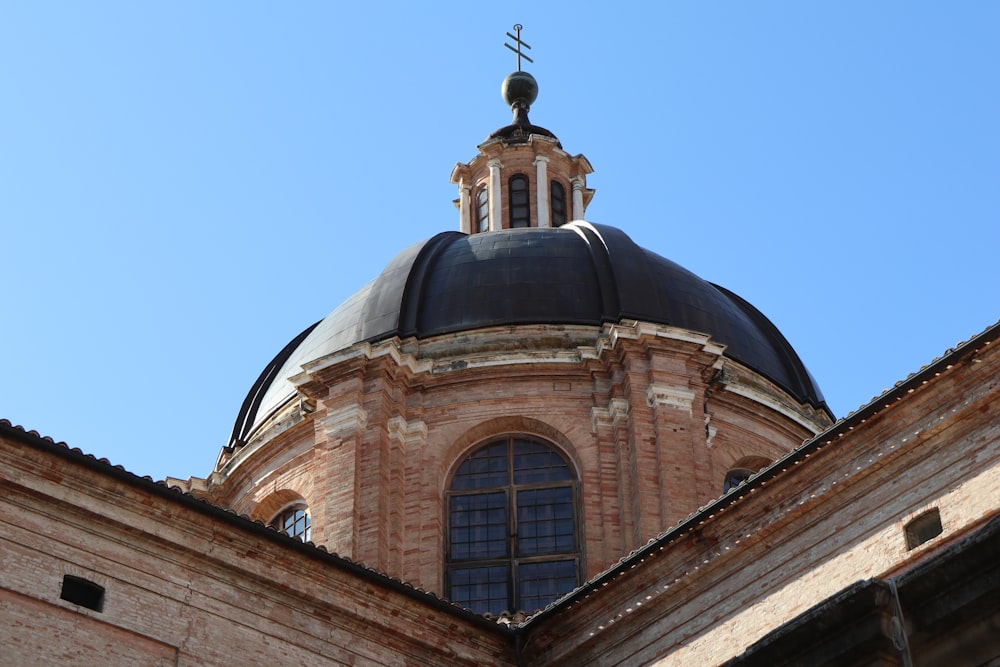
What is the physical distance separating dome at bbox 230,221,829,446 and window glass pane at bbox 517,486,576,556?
290cm

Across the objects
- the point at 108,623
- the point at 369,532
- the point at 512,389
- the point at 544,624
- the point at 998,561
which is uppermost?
the point at 512,389

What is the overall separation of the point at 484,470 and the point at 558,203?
32.5 ft

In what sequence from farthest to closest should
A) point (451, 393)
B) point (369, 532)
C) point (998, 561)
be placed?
1. point (451, 393)
2. point (369, 532)
3. point (998, 561)

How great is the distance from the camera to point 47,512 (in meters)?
18.5

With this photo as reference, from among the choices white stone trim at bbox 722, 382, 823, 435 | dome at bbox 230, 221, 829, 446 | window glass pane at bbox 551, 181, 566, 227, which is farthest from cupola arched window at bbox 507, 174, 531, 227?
white stone trim at bbox 722, 382, 823, 435

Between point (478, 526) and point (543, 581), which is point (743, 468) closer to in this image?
point (543, 581)

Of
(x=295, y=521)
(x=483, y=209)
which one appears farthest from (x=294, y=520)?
(x=483, y=209)

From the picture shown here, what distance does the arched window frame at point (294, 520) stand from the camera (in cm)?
A: 2952

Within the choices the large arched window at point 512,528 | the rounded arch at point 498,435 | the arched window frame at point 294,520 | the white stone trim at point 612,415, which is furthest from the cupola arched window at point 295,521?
the white stone trim at point 612,415

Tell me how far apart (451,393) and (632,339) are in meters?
2.90

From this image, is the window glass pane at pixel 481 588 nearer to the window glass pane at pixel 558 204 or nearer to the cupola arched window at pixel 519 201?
the cupola arched window at pixel 519 201

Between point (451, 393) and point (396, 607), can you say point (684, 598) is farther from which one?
point (451, 393)

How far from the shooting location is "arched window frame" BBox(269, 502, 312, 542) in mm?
29522

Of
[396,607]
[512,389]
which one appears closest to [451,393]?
[512,389]
